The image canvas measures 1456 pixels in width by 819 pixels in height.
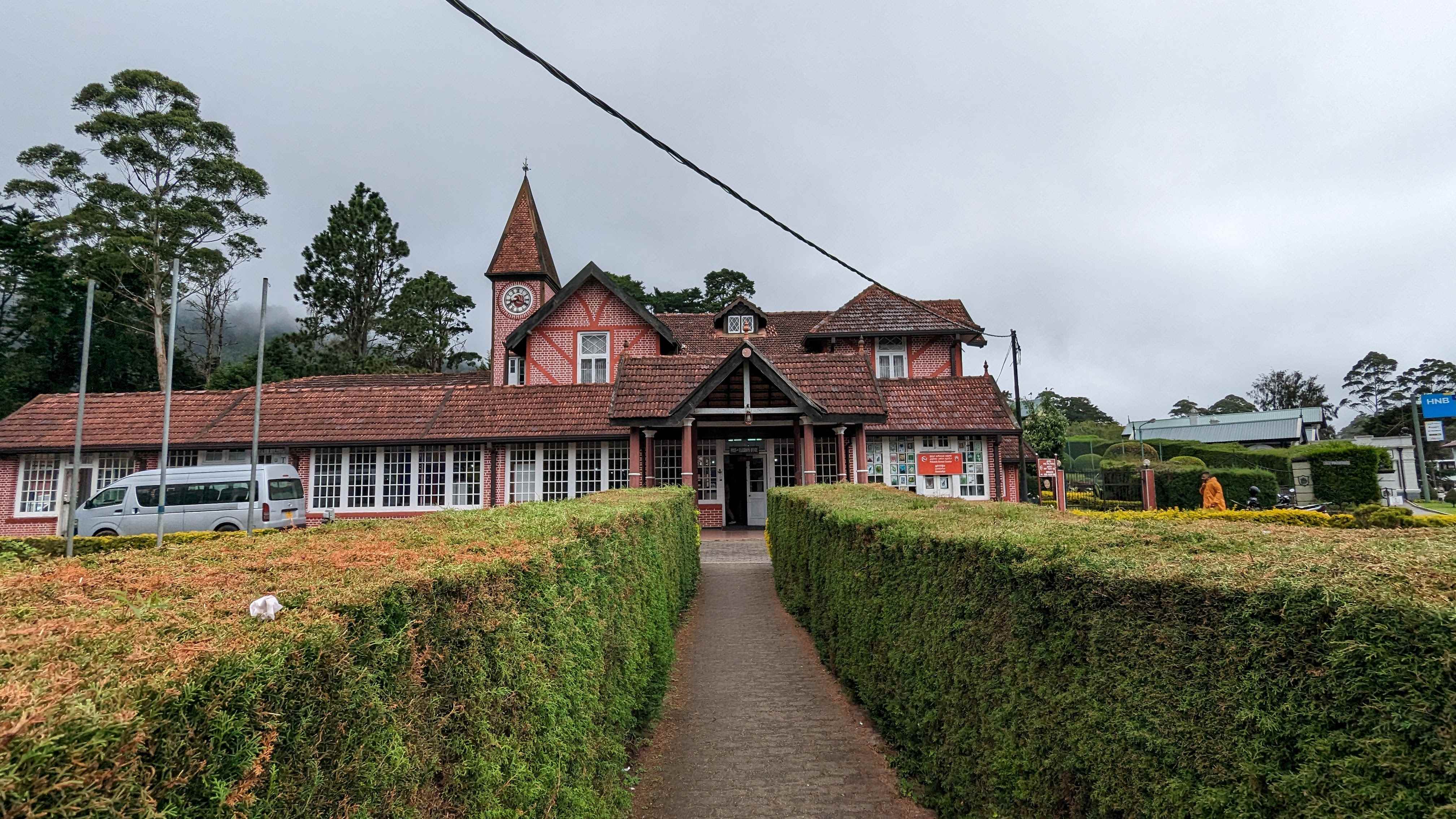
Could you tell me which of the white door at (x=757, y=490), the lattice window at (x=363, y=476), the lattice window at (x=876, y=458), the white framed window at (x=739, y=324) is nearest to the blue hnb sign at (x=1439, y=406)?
the lattice window at (x=876, y=458)

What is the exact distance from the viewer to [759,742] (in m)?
5.84

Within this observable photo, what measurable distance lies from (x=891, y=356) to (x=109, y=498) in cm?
2407

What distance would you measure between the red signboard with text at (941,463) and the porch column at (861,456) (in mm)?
2758

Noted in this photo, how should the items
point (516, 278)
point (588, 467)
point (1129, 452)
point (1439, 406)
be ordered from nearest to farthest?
point (588, 467) < point (516, 278) < point (1439, 406) < point (1129, 452)

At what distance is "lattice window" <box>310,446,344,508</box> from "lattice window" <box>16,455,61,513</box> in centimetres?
733

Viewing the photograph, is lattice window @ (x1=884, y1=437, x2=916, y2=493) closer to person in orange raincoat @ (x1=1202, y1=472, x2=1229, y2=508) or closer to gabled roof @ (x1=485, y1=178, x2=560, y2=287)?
person in orange raincoat @ (x1=1202, y1=472, x2=1229, y2=508)

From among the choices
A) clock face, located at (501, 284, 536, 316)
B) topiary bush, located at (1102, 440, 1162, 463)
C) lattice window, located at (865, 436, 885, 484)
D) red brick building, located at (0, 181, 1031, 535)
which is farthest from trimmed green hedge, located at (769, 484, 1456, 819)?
topiary bush, located at (1102, 440, 1162, 463)

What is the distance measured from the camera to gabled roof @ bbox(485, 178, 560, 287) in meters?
30.4

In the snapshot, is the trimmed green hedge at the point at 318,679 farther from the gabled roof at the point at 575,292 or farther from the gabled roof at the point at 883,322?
the gabled roof at the point at 883,322

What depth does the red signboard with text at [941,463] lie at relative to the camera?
19.6m

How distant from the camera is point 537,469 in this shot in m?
20.2

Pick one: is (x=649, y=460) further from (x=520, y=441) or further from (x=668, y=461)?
(x=520, y=441)

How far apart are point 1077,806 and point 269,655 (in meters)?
3.11

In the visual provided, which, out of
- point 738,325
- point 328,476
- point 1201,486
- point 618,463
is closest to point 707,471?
point 618,463
